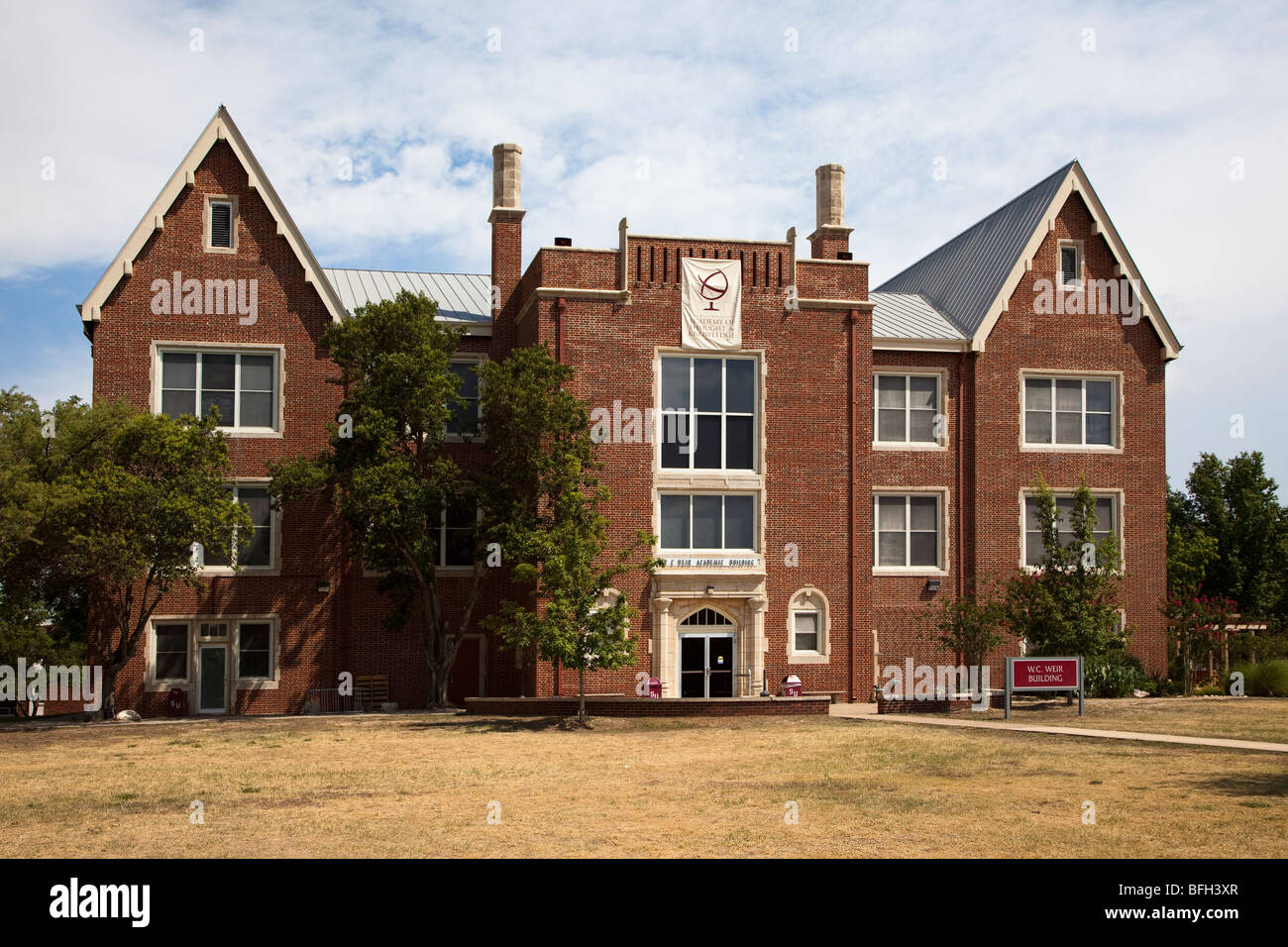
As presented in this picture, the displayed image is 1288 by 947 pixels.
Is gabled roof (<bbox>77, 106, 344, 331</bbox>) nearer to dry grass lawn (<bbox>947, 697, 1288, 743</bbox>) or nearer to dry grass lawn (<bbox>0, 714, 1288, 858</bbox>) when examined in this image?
dry grass lawn (<bbox>0, 714, 1288, 858</bbox>)

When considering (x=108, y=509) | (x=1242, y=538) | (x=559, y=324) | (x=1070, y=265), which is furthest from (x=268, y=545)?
(x=1242, y=538)

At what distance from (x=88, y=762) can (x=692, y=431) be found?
683 inches

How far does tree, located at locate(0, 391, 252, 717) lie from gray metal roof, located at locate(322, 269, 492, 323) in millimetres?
8235

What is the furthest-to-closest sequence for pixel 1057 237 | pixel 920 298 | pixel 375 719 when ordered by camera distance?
pixel 920 298 < pixel 1057 237 < pixel 375 719

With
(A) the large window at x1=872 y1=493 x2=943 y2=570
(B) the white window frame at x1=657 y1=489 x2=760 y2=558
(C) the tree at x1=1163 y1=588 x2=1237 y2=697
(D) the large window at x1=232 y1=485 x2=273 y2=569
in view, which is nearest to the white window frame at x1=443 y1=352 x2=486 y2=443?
(D) the large window at x1=232 y1=485 x2=273 y2=569

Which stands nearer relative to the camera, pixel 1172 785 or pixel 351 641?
pixel 1172 785

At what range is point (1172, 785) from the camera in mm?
17297

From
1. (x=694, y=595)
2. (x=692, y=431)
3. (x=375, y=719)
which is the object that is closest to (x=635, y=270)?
(x=692, y=431)

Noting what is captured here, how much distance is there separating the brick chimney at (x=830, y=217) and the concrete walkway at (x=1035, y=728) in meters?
14.4

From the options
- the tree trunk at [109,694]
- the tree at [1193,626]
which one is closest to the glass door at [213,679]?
the tree trunk at [109,694]

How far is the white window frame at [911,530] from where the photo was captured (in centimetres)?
3747

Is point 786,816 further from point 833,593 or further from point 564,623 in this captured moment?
point 833,593

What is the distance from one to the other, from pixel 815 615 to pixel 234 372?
16.4 meters

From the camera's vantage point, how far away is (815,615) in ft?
115
